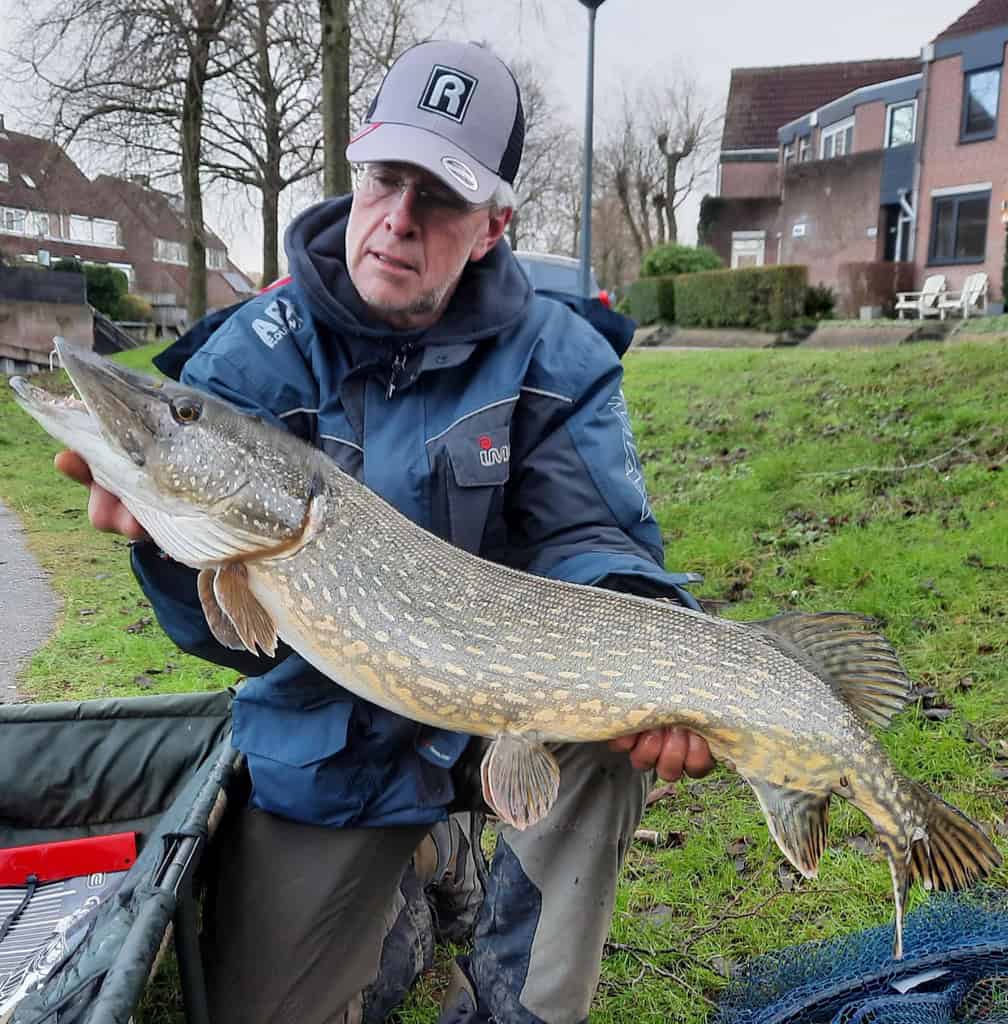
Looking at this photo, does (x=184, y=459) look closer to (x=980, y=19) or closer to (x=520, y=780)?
(x=520, y=780)

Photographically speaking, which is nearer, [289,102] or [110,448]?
[110,448]

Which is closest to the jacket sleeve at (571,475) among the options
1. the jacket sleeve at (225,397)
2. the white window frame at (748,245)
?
the jacket sleeve at (225,397)

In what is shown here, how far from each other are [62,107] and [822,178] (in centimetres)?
1875

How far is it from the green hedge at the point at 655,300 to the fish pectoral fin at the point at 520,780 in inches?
641

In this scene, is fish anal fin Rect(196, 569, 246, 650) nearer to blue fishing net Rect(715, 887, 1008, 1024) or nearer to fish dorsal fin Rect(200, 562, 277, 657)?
fish dorsal fin Rect(200, 562, 277, 657)

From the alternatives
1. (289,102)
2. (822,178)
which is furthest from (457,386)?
(822,178)

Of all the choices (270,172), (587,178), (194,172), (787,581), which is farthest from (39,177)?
(787,581)

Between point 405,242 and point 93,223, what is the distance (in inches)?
1039

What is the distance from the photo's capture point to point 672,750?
1.77 meters

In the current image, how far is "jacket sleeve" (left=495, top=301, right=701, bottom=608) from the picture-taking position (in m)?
2.11

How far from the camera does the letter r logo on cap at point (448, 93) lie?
2.09m

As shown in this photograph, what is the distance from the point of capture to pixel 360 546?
1781mm

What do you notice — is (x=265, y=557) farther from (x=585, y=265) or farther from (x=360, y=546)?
(x=585, y=265)

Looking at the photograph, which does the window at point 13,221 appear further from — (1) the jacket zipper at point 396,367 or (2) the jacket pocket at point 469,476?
(2) the jacket pocket at point 469,476
